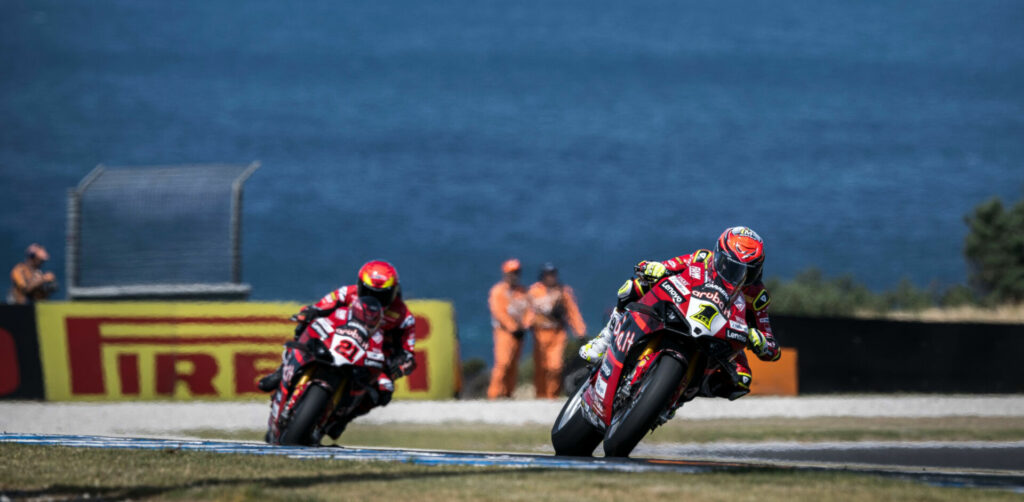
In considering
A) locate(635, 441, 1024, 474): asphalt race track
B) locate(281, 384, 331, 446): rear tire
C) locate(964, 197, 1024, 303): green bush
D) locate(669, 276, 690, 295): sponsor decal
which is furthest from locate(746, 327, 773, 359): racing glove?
locate(964, 197, 1024, 303): green bush

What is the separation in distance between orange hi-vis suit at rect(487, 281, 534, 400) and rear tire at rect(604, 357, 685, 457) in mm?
8810

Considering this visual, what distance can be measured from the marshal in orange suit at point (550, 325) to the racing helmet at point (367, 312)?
725cm

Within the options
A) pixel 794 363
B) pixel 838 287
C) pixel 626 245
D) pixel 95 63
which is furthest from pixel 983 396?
pixel 95 63

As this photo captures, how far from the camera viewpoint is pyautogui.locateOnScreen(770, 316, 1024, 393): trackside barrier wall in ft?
51.8

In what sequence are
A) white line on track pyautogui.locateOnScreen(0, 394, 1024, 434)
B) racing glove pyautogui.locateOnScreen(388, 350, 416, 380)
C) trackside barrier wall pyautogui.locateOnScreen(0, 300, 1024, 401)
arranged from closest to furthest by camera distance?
racing glove pyautogui.locateOnScreen(388, 350, 416, 380) → white line on track pyautogui.locateOnScreen(0, 394, 1024, 434) → trackside barrier wall pyautogui.locateOnScreen(0, 300, 1024, 401)

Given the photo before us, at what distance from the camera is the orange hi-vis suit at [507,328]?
15.9 metres

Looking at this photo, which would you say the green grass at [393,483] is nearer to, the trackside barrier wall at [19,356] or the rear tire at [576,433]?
the rear tire at [576,433]

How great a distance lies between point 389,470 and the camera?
605 centimetres

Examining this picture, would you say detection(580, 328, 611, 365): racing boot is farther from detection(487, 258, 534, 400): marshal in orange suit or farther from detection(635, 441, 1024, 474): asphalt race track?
detection(487, 258, 534, 400): marshal in orange suit

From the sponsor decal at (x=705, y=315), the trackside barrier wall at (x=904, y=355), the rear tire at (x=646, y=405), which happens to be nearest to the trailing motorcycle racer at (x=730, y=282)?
the sponsor decal at (x=705, y=315)

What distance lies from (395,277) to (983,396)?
9934 millimetres

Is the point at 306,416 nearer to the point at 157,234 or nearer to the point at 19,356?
the point at 19,356

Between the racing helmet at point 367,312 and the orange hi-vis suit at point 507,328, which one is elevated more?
the racing helmet at point 367,312

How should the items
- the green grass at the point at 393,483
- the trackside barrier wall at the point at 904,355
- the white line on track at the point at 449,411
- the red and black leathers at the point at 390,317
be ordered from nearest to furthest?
the green grass at the point at 393,483
the red and black leathers at the point at 390,317
the white line on track at the point at 449,411
the trackside barrier wall at the point at 904,355
